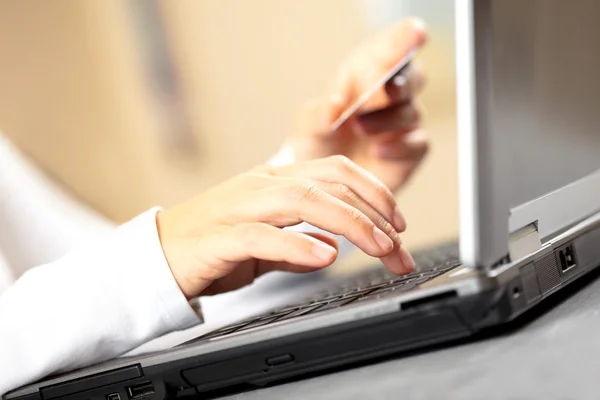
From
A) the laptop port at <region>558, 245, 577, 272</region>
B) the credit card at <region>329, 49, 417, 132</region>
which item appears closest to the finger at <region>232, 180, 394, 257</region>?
the laptop port at <region>558, 245, 577, 272</region>

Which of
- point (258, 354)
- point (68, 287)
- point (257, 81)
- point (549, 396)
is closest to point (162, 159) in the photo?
point (257, 81)

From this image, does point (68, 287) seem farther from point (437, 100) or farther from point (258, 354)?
point (437, 100)

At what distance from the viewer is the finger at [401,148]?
86cm

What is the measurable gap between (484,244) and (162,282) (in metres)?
0.24

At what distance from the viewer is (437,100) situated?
164 centimetres

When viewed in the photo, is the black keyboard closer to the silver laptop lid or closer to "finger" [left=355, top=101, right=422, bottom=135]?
the silver laptop lid

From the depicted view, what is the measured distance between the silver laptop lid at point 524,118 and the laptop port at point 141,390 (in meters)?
0.19

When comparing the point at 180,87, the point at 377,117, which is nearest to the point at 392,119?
the point at 377,117

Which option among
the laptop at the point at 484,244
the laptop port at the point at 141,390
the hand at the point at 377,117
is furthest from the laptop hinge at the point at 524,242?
the hand at the point at 377,117

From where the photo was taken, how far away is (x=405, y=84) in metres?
0.88

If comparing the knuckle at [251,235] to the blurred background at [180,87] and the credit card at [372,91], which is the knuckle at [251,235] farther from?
the blurred background at [180,87]

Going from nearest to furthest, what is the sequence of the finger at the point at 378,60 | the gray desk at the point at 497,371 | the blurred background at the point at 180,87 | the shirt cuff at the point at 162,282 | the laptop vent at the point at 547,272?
1. the gray desk at the point at 497,371
2. the laptop vent at the point at 547,272
3. the shirt cuff at the point at 162,282
4. the finger at the point at 378,60
5. the blurred background at the point at 180,87

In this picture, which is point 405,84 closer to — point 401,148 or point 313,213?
point 401,148

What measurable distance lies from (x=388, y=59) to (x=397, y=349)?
527 millimetres
